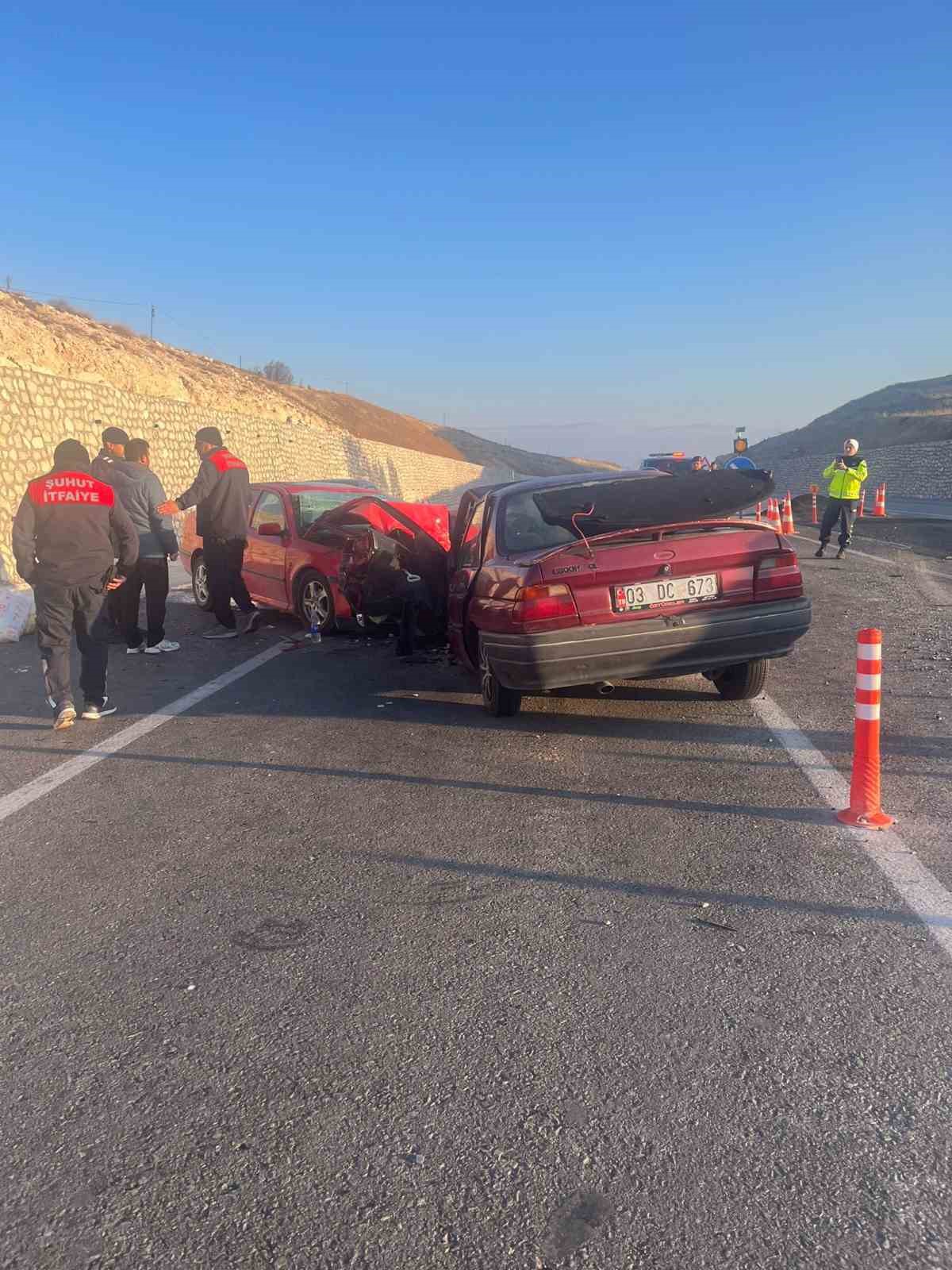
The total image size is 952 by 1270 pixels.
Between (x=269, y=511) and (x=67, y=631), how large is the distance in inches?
179

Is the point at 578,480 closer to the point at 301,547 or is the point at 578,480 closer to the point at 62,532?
the point at 62,532

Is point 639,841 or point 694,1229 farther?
point 639,841

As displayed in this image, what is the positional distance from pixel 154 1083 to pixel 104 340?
41.7m

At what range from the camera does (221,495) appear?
9.84 metres

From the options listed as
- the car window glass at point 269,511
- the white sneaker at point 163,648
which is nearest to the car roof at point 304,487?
the car window glass at point 269,511

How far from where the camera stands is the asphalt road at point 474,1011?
2.17 meters

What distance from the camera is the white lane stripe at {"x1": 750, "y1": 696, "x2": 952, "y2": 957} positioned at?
3543 millimetres

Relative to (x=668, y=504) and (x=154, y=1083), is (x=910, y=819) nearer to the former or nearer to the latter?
(x=668, y=504)

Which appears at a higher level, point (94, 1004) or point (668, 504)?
point (668, 504)

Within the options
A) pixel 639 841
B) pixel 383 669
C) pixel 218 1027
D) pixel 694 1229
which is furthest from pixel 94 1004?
pixel 383 669

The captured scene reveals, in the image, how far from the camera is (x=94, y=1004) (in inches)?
123

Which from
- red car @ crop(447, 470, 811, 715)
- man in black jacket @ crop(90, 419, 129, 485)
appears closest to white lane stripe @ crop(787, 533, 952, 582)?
red car @ crop(447, 470, 811, 715)

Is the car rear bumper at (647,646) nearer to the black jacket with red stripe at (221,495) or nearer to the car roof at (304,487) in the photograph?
the black jacket with red stripe at (221,495)

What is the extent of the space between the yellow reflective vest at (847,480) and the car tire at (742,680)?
9948 mm
